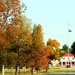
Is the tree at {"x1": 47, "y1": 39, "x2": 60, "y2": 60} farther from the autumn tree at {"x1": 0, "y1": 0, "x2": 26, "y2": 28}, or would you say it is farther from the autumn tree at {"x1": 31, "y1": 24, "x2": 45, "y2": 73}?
the autumn tree at {"x1": 0, "y1": 0, "x2": 26, "y2": 28}

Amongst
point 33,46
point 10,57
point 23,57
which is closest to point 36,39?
point 33,46

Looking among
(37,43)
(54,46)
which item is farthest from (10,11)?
(54,46)

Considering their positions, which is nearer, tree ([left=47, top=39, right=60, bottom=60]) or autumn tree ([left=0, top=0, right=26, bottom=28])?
autumn tree ([left=0, top=0, right=26, bottom=28])

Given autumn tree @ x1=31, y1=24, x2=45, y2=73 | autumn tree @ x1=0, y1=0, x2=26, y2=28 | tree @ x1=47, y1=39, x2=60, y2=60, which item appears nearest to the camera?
autumn tree @ x1=0, y1=0, x2=26, y2=28

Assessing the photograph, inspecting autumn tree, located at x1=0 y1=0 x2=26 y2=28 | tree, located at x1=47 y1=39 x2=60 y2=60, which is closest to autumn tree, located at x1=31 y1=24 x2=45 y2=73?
autumn tree, located at x1=0 y1=0 x2=26 y2=28

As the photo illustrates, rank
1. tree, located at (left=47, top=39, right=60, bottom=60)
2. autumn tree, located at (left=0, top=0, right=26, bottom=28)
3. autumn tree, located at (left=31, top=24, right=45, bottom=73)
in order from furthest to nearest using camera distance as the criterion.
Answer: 1. tree, located at (left=47, top=39, right=60, bottom=60)
2. autumn tree, located at (left=31, top=24, right=45, bottom=73)
3. autumn tree, located at (left=0, top=0, right=26, bottom=28)

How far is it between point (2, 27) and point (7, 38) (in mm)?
2129

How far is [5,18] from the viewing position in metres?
31.7

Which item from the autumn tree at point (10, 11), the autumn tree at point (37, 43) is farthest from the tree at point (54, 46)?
the autumn tree at point (10, 11)

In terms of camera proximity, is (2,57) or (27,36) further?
(27,36)

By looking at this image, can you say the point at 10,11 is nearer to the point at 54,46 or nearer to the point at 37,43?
the point at 37,43

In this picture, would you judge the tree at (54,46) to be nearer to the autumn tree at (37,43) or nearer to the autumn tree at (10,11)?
the autumn tree at (37,43)

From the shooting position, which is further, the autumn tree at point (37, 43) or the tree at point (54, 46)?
the tree at point (54, 46)

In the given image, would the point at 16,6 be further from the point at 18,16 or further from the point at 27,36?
the point at 27,36
